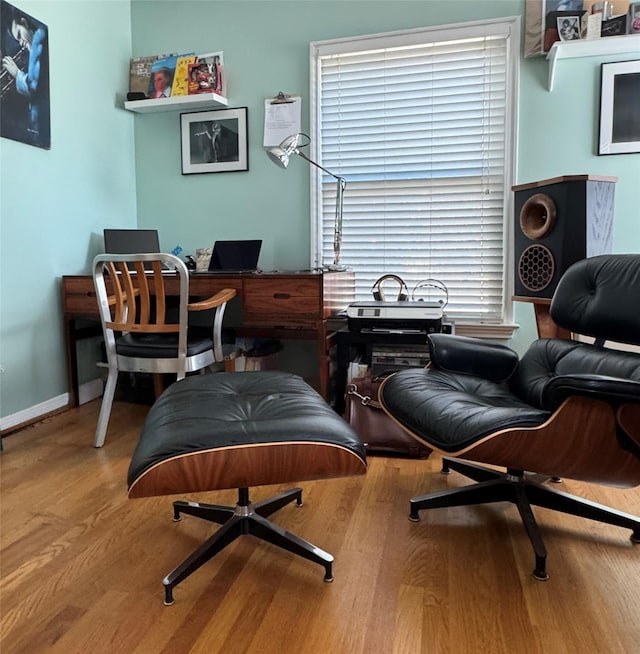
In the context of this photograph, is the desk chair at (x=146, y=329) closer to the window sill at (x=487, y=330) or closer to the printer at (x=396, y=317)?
the printer at (x=396, y=317)

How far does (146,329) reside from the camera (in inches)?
86.2

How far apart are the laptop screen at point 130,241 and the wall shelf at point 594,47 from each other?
2.25 metres

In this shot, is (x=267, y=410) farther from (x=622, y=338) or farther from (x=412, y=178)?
(x=412, y=178)

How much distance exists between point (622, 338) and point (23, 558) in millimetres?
1845

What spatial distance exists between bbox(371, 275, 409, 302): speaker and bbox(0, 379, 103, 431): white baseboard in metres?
1.66

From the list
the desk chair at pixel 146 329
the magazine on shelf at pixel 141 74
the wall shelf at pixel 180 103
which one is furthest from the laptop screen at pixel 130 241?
the magazine on shelf at pixel 141 74

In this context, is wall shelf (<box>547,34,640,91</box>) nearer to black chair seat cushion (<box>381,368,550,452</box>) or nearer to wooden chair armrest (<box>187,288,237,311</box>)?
black chair seat cushion (<box>381,368,550,452</box>)

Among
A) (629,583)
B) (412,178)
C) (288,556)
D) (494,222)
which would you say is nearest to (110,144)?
(412,178)

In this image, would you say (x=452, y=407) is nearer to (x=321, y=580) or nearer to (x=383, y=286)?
(x=321, y=580)

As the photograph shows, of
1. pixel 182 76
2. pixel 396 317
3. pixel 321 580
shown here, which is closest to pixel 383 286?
pixel 396 317

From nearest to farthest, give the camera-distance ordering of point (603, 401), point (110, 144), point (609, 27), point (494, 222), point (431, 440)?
point (603, 401)
point (431, 440)
point (609, 27)
point (494, 222)
point (110, 144)

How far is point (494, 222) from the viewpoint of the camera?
2.77 meters

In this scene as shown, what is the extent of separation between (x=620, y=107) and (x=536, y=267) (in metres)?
1.07

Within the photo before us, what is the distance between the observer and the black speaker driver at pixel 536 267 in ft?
6.59
